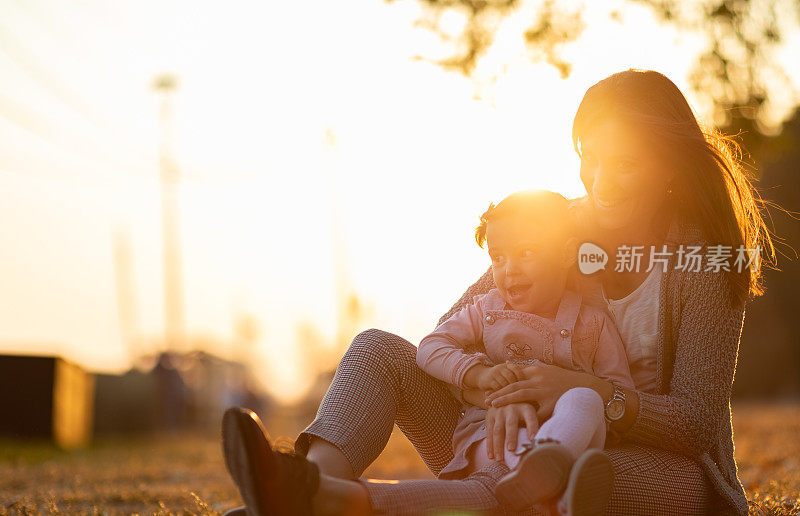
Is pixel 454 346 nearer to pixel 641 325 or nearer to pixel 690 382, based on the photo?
pixel 641 325

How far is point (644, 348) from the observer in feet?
10.8

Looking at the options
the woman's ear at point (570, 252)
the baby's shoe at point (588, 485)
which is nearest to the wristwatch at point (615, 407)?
the baby's shoe at point (588, 485)

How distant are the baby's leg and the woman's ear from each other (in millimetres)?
597

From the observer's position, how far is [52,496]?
5.29m

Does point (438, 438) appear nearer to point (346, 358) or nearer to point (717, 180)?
point (346, 358)

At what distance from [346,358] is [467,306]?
52cm

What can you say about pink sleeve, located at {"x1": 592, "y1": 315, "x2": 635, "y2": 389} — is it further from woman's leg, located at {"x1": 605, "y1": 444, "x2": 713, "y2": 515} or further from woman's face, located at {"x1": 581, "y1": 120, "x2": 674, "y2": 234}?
woman's face, located at {"x1": 581, "y1": 120, "x2": 674, "y2": 234}

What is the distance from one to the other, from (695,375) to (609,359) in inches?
11.8

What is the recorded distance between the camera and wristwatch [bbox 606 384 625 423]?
2.95 m

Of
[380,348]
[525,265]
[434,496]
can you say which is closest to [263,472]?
[434,496]

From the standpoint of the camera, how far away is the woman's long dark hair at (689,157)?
3324mm

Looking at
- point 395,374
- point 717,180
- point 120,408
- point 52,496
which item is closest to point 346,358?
point 395,374

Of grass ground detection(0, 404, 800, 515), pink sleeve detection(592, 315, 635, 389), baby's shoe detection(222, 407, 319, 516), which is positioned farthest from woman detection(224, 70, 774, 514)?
grass ground detection(0, 404, 800, 515)
